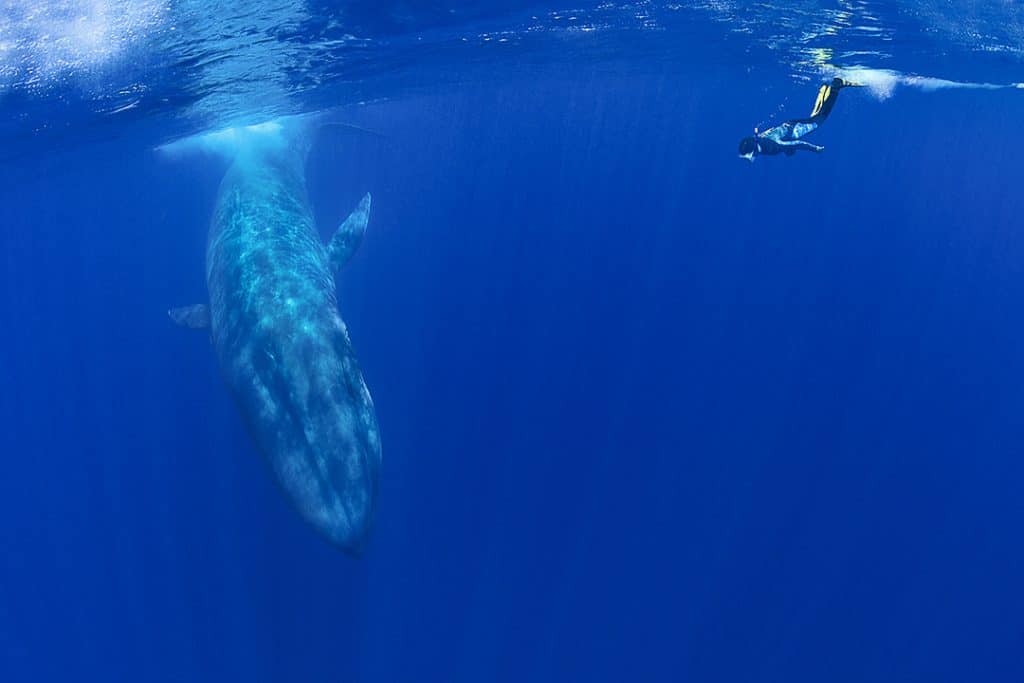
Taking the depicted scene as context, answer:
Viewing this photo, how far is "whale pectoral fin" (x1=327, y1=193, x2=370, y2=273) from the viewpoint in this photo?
1248 cm

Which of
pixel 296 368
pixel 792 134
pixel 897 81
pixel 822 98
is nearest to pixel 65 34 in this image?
pixel 296 368

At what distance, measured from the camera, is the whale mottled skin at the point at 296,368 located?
7.16m

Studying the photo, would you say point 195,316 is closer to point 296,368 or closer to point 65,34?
point 296,368

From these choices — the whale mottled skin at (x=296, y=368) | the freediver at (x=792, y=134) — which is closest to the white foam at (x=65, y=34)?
the whale mottled skin at (x=296, y=368)

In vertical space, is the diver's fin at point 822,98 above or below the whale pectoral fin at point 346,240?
above

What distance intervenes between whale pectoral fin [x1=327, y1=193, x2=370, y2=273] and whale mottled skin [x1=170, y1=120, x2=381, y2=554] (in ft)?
0.50

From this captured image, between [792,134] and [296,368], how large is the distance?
661 cm

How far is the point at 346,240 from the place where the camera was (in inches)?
505

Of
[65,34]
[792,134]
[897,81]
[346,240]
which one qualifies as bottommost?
[897,81]

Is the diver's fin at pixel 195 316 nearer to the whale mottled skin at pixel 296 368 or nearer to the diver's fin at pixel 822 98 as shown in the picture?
the whale mottled skin at pixel 296 368

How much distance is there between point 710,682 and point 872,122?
59.1 meters

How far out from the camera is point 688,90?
4028cm

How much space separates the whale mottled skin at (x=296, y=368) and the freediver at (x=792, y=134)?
539cm

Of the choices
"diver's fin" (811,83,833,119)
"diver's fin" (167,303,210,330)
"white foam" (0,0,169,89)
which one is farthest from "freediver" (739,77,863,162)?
"white foam" (0,0,169,89)
